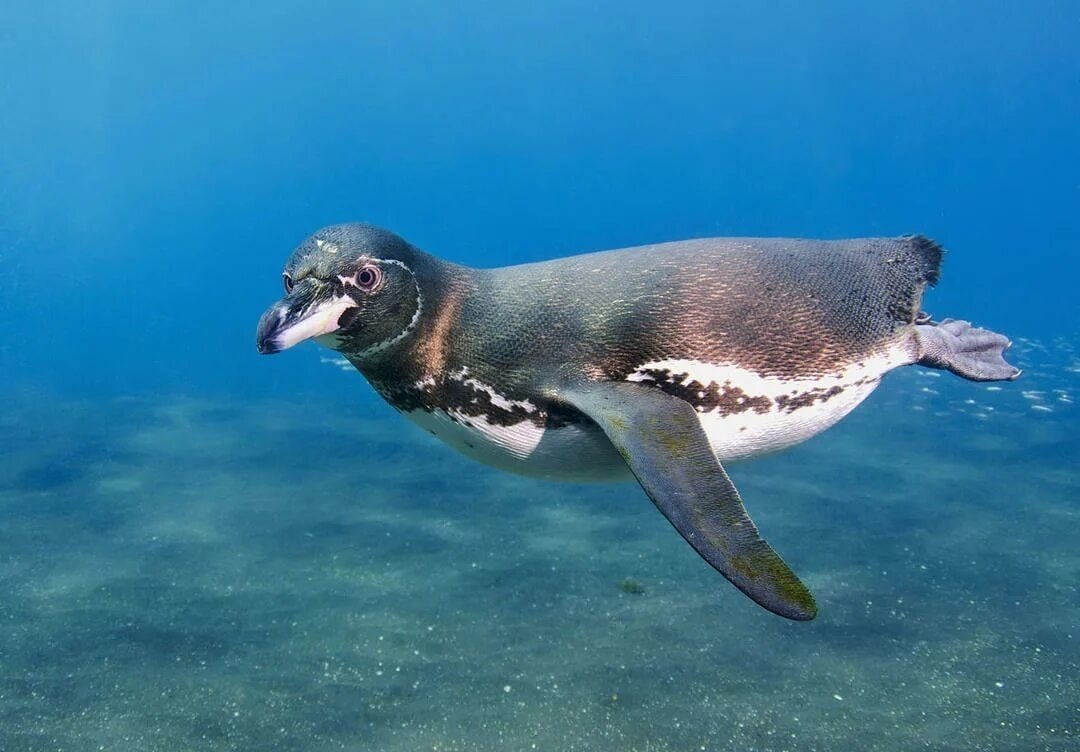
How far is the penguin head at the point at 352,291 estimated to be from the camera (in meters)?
3.05

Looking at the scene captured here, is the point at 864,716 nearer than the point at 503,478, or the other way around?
the point at 864,716

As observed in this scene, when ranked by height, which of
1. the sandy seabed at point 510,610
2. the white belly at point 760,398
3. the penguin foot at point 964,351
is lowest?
the sandy seabed at point 510,610

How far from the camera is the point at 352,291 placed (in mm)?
3176

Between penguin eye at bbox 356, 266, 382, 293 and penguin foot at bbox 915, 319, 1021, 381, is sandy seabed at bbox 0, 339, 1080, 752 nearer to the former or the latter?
penguin foot at bbox 915, 319, 1021, 381

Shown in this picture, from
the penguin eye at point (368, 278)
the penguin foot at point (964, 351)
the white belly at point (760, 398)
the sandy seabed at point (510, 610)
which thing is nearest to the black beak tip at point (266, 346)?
the penguin eye at point (368, 278)

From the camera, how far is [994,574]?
7.08 metres

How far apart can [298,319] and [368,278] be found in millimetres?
413

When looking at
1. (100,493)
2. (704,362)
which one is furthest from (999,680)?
(100,493)

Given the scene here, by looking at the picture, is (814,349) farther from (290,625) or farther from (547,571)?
(290,625)

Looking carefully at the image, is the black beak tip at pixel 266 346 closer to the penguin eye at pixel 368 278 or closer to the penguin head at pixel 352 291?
the penguin head at pixel 352 291

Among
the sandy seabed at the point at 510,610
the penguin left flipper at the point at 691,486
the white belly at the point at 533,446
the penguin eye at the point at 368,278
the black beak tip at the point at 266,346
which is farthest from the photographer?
the sandy seabed at the point at 510,610

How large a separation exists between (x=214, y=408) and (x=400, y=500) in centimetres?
800

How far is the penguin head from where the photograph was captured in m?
3.05

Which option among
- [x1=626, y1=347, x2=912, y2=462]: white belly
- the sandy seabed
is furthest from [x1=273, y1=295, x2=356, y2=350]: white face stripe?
the sandy seabed
